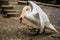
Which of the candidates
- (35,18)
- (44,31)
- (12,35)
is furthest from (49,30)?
(12,35)

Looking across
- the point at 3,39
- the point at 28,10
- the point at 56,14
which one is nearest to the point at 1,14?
the point at 56,14

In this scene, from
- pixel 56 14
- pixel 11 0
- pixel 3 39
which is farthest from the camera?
pixel 11 0

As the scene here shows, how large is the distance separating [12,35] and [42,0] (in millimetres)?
4781

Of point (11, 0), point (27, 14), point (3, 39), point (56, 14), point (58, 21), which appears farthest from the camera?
point (11, 0)

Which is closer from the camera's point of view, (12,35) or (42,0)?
(12,35)

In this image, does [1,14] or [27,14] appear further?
[1,14]

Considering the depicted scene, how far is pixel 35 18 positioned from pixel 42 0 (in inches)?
183

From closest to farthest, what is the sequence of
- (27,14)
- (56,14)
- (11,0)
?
(27,14) < (56,14) < (11,0)

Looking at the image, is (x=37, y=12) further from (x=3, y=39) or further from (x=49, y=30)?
(x=3, y=39)

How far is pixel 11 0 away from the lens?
831 centimetres

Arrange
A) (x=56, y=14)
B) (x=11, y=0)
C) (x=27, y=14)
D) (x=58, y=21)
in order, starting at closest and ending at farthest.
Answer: (x=27, y=14), (x=58, y=21), (x=56, y=14), (x=11, y=0)

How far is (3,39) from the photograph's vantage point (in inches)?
150

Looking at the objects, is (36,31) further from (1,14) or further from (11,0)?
(11,0)

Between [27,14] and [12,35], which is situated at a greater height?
[27,14]
